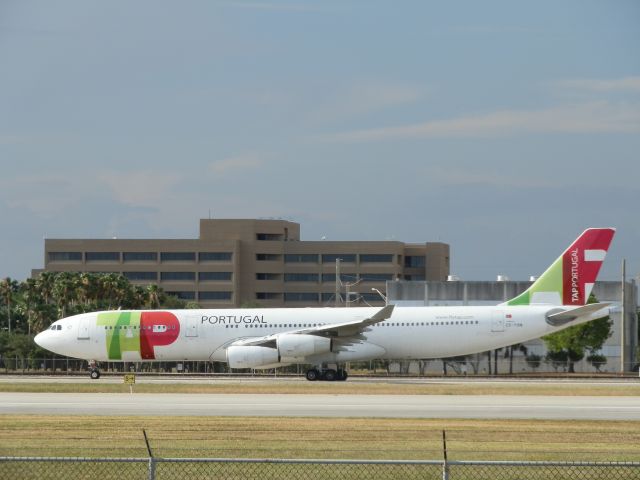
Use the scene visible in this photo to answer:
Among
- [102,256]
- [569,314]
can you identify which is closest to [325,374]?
[569,314]

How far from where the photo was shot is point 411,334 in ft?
163

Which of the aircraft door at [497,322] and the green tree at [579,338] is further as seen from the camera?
the green tree at [579,338]

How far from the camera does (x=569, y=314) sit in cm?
4850

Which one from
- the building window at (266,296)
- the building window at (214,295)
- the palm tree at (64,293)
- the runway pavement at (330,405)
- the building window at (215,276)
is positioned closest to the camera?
the runway pavement at (330,405)

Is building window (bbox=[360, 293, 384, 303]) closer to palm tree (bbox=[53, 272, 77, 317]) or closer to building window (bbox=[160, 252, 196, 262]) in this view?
building window (bbox=[160, 252, 196, 262])

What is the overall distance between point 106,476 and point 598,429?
12.2 m

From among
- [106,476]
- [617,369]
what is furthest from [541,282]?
[106,476]

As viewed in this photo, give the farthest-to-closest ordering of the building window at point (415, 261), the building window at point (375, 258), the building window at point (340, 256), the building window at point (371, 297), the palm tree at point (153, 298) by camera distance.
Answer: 1. the building window at point (415, 261)
2. the building window at point (340, 256)
3. the building window at point (375, 258)
4. the building window at point (371, 297)
5. the palm tree at point (153, 298)

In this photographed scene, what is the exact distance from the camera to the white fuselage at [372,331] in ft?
162

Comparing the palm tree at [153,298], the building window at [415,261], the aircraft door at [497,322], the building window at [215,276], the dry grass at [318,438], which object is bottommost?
the dry grass at [318,438]

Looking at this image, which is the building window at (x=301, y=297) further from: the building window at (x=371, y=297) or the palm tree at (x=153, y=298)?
the palm tree at (x=153, y=298)

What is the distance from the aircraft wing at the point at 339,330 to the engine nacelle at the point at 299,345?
16.0 inches

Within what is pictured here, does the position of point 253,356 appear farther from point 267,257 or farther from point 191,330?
point 267,257

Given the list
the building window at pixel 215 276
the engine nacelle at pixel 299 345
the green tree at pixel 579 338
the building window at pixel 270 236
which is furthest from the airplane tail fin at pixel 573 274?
the building window at pixel 270 236
